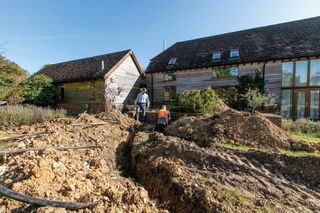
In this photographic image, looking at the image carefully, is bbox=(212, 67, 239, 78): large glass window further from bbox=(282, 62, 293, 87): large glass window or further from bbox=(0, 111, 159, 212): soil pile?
bbox=(0, 111, 159, 212): soil pile

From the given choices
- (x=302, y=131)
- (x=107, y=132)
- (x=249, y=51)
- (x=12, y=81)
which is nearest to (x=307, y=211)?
(x=107, y=132)

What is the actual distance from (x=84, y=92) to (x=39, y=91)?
384 cm

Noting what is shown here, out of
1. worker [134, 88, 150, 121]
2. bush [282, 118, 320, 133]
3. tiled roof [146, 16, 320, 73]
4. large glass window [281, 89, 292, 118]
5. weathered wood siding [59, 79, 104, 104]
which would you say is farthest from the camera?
weathered wood siding [59, 79, 104, 104]

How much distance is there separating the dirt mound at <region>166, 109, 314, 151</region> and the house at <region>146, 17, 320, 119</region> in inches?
318

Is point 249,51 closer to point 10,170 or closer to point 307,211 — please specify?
point 307,211

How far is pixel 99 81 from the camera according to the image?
16125 mm

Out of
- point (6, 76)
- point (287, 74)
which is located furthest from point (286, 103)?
point (6, 76)

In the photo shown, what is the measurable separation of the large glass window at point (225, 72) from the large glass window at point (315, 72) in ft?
15.8

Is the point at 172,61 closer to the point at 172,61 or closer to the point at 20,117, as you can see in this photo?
the point at 172,61

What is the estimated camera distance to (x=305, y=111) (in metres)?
12.7

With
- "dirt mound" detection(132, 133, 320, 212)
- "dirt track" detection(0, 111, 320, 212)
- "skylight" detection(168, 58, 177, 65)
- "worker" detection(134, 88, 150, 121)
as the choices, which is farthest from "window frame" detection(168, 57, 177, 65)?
"dirt mound" detection(132, 133, 320, 212)

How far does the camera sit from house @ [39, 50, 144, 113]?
52.7ft

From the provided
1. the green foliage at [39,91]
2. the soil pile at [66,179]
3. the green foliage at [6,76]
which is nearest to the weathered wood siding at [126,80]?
the green foliage at [39,91]

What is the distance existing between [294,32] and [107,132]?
55.0 ft
